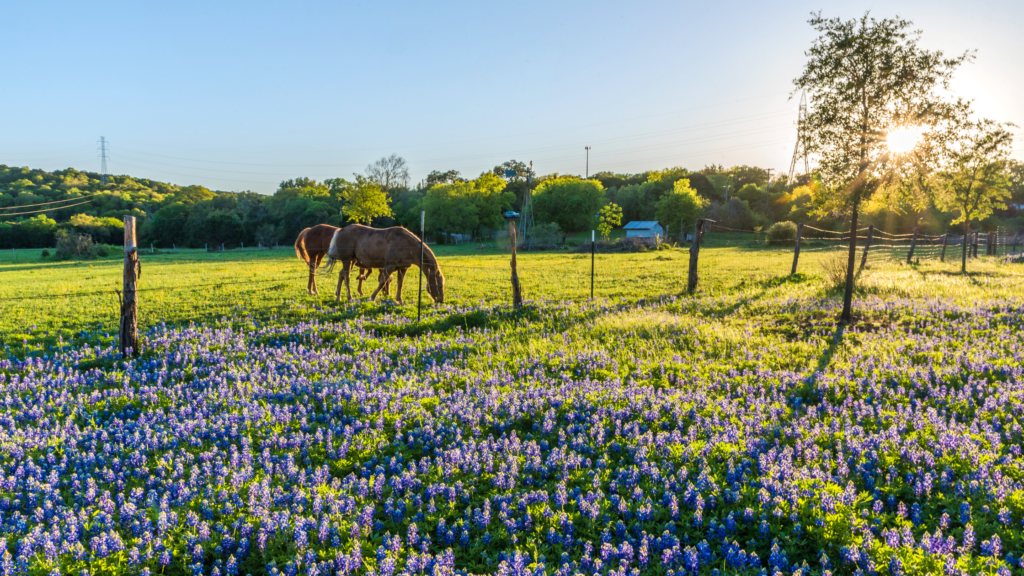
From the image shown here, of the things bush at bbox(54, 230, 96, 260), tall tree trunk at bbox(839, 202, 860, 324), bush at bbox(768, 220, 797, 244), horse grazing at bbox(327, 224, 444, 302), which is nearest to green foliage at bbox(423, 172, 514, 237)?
bush at bbox(54, 230, 96, 260)

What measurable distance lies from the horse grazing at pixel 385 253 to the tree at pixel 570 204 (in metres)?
91.3

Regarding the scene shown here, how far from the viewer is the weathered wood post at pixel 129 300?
928 centimetres

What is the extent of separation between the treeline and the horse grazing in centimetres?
6175

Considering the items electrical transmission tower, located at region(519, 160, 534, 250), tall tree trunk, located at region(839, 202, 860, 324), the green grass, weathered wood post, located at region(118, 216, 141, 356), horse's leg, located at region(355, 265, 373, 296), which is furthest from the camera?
electrical transmission tower, located at region(519, 160, 534, 250)

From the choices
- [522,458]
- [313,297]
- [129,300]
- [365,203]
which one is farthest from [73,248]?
[522,458]

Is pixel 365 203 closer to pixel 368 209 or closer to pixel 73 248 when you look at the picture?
pixel 368 209

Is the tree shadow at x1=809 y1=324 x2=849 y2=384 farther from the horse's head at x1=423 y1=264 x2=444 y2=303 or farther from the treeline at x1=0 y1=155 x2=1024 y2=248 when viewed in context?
the treeline at x1=0 y1=155 x2=1024 y2=248

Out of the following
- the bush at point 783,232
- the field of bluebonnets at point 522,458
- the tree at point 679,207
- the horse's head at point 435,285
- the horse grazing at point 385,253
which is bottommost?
the field of bluebonnets at point 522,458

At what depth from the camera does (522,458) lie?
530cm

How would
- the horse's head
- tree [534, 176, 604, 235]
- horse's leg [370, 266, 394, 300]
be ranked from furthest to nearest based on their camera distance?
tree [534, 176, 604, 235] < horse's leg [370, 266, 394, 300] < the horse's head

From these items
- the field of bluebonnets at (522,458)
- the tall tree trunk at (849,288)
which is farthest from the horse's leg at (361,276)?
the tall tree trunk at (849,288)

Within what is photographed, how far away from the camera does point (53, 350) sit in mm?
10422

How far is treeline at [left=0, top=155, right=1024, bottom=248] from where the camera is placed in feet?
258

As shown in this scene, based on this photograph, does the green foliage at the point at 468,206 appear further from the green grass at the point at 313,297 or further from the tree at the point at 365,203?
the green grass at the point at 313,297
